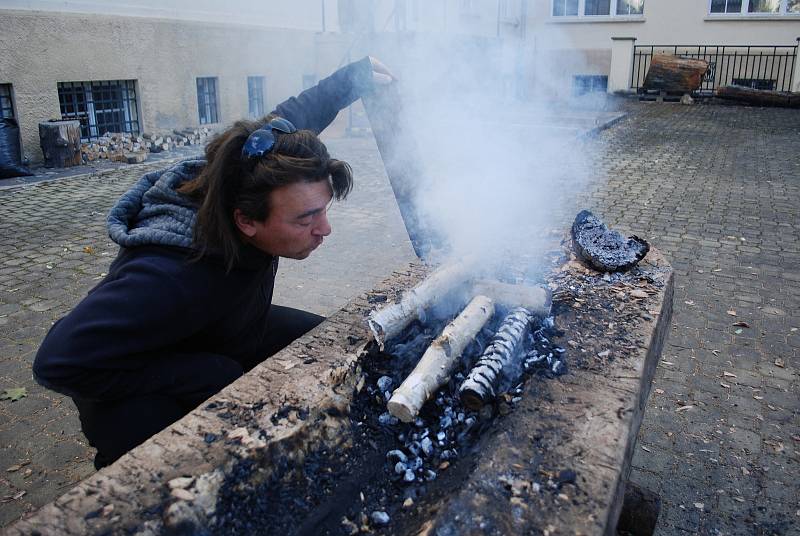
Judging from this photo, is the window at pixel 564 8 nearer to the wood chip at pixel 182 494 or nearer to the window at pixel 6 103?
the window at pixel 6 103

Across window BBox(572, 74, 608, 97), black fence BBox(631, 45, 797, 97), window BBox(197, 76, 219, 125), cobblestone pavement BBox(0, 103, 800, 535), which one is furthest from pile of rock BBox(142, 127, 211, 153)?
black fence BBox(631, 45, 797, 97)

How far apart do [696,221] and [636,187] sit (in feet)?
5.28

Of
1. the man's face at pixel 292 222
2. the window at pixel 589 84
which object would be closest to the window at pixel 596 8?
the window at pixel 589 84

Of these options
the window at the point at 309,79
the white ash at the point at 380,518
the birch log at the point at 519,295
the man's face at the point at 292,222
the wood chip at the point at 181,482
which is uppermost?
the window at the point at 309,79

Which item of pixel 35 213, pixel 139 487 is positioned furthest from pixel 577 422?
pixel 35 213

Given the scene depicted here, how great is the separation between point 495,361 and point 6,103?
822 cm

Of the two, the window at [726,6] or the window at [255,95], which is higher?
the window at [726,6]

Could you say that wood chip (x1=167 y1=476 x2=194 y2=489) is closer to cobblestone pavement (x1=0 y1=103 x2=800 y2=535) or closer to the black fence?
cobblestone pavement (x1=0 y1=103 x2=800 y2=535)

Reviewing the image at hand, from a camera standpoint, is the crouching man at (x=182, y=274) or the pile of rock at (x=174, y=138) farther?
the pile of rock at (x=174, y=138)

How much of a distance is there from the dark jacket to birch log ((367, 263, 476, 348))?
45cm

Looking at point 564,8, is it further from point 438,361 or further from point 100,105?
point 438,361

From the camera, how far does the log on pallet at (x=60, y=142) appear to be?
7.82 metres

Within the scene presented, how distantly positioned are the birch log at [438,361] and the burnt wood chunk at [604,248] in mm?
753

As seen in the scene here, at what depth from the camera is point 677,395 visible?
313cm
